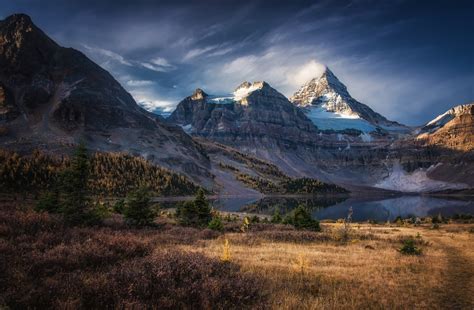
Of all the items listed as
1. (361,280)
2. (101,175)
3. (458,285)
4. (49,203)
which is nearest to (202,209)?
(49,203)

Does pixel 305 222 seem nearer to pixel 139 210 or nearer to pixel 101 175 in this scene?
pixel 139 210

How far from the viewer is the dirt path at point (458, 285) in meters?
10.8

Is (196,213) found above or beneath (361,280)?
beneath

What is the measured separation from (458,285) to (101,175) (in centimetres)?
14703

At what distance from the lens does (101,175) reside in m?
144

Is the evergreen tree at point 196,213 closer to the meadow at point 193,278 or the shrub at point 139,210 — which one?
the shrub at point 139,210

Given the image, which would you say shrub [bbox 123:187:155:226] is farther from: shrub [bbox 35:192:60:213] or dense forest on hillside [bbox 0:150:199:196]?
dense forest on hillside [bbox 0:150:199:196]

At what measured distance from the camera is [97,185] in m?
134

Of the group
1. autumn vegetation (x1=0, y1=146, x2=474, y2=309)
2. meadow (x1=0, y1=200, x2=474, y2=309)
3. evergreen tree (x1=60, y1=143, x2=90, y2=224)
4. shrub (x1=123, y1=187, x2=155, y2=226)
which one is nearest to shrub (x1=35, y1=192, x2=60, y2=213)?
shrub (x1=123, y1=187, x2=155, y2=226)

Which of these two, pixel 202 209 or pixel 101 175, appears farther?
pixel 101 175

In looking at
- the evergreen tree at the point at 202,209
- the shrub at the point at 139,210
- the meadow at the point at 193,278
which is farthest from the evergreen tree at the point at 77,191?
the evergreen tree at the point at 202,209

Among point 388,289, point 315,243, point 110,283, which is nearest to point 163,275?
point 110,283

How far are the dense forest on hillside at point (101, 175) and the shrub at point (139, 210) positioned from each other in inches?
2419

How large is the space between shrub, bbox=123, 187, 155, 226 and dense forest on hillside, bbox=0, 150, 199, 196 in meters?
61.4
